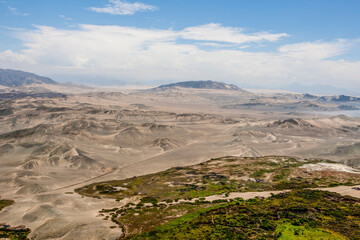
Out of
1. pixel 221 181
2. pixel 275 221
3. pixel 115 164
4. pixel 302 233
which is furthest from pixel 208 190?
pixel 115 164

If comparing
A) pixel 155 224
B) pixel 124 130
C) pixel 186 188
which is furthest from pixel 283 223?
pixel 124 130

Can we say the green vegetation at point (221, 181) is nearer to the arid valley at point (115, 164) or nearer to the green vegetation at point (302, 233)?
the arid valley at point (115, 164)

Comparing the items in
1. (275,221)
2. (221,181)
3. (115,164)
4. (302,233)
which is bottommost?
(115,164)

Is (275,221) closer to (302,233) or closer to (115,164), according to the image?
(302,233)

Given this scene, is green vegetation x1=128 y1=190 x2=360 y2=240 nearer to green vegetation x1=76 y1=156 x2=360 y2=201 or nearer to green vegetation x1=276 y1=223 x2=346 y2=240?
green vegetation x1=276 y1=223 x2=346 y2=240

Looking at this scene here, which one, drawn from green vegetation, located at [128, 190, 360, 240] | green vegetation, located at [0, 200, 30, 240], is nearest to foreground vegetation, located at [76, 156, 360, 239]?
green vegetation, located at [128, 190, 360, 240]

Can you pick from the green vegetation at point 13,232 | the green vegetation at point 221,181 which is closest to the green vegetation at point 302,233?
the green vegetation at point 221,181

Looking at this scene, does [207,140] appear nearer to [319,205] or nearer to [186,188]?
[186,188]
